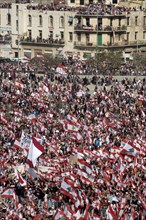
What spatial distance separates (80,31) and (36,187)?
199 ft

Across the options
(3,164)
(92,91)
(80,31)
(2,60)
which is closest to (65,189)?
(3,164)

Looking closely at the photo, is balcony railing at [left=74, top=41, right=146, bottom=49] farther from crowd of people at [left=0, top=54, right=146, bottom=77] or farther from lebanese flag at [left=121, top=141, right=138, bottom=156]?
lebanese flag at [left=121, top=141, right=138, bottom=156]

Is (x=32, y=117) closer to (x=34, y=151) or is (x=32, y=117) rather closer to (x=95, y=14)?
(x=34, y=151)

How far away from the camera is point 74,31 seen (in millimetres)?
124250

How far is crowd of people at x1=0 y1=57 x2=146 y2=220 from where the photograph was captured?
59500 mm

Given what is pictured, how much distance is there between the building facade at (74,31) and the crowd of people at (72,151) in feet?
77.0

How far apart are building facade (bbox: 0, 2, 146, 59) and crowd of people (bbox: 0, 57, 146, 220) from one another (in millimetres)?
23467

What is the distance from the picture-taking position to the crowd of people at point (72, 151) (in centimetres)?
5950

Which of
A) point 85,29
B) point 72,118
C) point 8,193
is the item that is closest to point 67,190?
point 8,193

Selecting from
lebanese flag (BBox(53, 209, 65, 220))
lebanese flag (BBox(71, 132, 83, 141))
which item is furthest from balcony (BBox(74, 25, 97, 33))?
lebanese flag (BBox(53, 209, 65, 220))

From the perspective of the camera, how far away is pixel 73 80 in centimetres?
10188

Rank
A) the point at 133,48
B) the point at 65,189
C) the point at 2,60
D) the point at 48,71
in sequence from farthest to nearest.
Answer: the point at 133,48
the point at 2,60
the point at 48,71
the point at 65,189

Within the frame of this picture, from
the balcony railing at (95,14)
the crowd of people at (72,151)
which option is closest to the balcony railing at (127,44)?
the balcony railing at (95,14)

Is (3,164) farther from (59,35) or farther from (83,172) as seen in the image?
(59,35)
